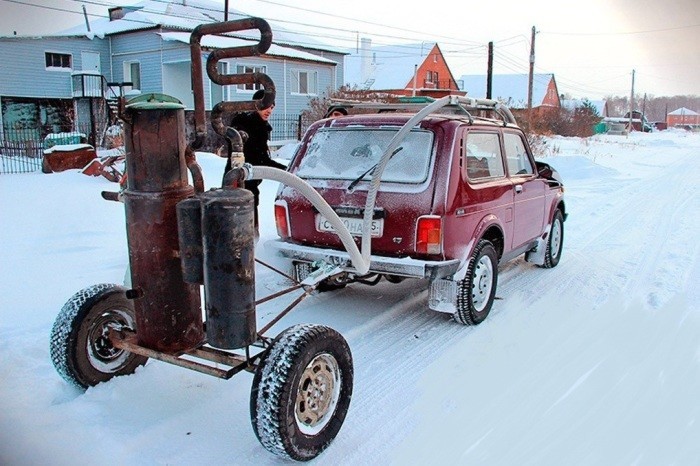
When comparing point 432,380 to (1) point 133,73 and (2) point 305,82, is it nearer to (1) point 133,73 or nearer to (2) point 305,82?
(2) point 305,82

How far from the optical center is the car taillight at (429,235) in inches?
194

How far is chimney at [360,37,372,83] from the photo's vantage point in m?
49.4

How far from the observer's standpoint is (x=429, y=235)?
16.2 feet

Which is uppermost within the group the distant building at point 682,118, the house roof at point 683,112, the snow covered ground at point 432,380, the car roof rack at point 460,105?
the house roof at point 683,112

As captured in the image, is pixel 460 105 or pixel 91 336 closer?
pixel 91 336

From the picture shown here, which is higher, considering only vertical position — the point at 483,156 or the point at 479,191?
the point at 483,156

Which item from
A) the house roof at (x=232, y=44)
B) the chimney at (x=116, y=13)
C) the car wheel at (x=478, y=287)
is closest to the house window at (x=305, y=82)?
the house roof at (x=232, y=44)

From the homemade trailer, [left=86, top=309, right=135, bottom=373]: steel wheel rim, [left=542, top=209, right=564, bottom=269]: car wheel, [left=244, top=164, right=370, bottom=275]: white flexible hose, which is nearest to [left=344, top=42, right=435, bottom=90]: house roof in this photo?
[left=542, top=209, right=564, bottom=269]: car wheel

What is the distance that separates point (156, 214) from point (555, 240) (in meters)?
5.61

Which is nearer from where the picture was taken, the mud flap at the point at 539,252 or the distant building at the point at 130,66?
the mud flap at the point at 539,252

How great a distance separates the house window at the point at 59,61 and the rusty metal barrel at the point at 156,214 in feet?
107

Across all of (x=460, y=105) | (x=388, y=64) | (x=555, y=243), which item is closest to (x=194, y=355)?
(x=460, y=105)

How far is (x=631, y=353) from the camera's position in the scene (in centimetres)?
474

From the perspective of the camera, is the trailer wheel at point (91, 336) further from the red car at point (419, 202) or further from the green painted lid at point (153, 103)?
the red car at point (419, 202)
